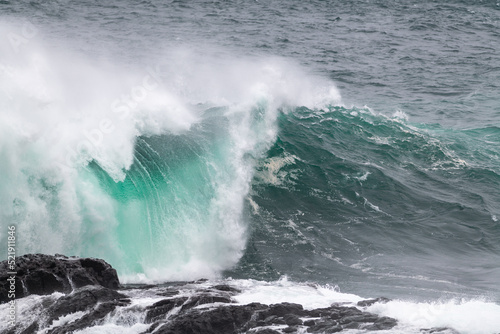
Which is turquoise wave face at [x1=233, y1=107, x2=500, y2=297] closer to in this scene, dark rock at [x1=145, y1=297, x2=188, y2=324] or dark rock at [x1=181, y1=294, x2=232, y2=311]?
dark rock at [x1=181, y1=294, x2=232, y2=311]

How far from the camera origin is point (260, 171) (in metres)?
18.2

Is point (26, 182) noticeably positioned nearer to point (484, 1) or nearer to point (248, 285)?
point (248, 285)

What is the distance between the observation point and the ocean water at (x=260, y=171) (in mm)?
13078

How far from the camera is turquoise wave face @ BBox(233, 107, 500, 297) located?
13594 millimetres

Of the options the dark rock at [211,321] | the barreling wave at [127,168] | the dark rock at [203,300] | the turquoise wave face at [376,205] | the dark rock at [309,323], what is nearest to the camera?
the dark rock at [211,321]

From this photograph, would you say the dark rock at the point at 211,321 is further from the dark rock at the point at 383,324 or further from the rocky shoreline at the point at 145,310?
the dark rock at the point at 383,324

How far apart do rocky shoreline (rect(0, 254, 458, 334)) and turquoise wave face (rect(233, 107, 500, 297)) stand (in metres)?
3.54

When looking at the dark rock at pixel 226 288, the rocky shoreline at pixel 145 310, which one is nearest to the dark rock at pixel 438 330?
the rocky shoreline at pixel 145 310

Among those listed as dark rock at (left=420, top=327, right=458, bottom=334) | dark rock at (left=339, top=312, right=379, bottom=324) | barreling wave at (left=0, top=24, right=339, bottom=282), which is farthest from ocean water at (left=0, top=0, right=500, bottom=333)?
dark rock at (left=339, top=312, right=379, bottom=324)

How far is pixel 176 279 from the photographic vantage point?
42.1 feet

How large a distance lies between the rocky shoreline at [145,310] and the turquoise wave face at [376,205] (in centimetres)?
354

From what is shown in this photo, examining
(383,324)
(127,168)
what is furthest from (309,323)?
(127,168)

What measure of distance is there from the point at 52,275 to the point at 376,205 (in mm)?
9964

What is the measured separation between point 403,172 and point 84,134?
10.2 m
